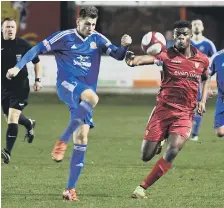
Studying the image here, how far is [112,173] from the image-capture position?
41.3 ft

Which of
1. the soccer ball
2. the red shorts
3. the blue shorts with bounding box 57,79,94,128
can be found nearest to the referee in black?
the blue shorts with bounding box 57,79,94,128

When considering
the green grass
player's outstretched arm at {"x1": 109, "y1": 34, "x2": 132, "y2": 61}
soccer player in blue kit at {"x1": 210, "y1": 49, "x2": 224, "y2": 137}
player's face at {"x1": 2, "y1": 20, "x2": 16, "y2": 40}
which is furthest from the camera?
player's face at {"x1": 2, "y1": 20, "x2": 16, "y2": 40}

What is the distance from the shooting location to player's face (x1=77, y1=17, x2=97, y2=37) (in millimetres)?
10648

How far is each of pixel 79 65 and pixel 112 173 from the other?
2269 millimetres

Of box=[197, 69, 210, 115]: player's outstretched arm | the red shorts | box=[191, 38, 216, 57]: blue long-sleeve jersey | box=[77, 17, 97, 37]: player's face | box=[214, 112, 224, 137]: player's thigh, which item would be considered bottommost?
box=[191, 38, 216, 57]: blue long-sleeve jersey

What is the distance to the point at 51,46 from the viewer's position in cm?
1081

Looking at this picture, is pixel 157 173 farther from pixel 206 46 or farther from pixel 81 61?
pixel 206 46

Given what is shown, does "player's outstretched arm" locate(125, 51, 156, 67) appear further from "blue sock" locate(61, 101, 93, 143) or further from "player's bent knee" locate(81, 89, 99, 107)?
Answer: "blue sock" locate(61, 101, 93, 143)

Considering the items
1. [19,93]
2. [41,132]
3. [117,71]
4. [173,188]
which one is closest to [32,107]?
[117,71]

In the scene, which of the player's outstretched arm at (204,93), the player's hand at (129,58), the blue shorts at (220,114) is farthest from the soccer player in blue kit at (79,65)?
the blue shorts at (220,114)

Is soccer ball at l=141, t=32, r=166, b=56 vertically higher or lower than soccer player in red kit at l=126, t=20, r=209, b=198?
higher

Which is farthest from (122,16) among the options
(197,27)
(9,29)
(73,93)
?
(73,93)

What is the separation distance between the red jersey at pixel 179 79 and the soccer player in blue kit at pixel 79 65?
53 cm

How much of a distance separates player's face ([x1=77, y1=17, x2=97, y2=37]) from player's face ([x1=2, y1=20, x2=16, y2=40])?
3.36m
